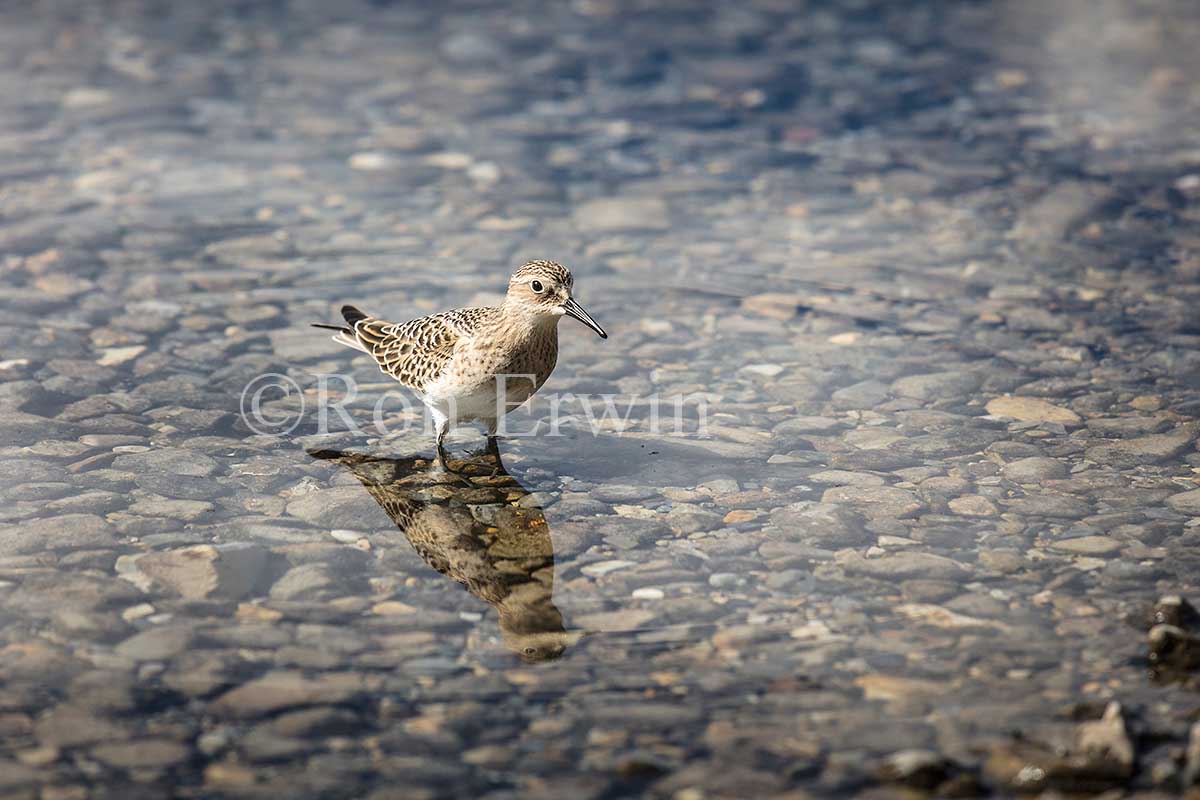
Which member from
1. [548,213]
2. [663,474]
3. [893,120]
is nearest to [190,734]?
[663,474]

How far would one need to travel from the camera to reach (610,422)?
358 inches

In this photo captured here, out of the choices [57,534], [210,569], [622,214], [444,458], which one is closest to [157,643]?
[210,569]

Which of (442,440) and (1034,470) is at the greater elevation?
(442,440)

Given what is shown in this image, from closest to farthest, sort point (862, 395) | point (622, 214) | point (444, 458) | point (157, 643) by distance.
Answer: point (157, 643) → point (444, 458) → point (862, 395) → point (622, 214)

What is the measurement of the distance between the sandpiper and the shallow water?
51 cm

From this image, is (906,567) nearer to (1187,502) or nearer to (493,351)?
(1187,502)

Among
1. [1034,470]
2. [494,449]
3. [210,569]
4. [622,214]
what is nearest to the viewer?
[210,569]

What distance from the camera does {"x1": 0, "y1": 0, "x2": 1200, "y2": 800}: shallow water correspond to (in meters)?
5.99

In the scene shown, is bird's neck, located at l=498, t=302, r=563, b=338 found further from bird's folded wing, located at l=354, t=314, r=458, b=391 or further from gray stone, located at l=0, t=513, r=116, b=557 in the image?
gray stone, located at l=0, t=513, r=116, b=557

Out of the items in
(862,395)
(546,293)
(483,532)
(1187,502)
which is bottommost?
(483,532)

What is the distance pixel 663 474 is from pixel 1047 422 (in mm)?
2696

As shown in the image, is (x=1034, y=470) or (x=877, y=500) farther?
(x=1034, y=470)

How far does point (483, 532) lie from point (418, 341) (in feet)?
4.86

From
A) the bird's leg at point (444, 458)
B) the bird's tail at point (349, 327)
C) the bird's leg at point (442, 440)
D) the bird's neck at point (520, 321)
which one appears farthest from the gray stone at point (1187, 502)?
the bird's tail at point (349, 327)
